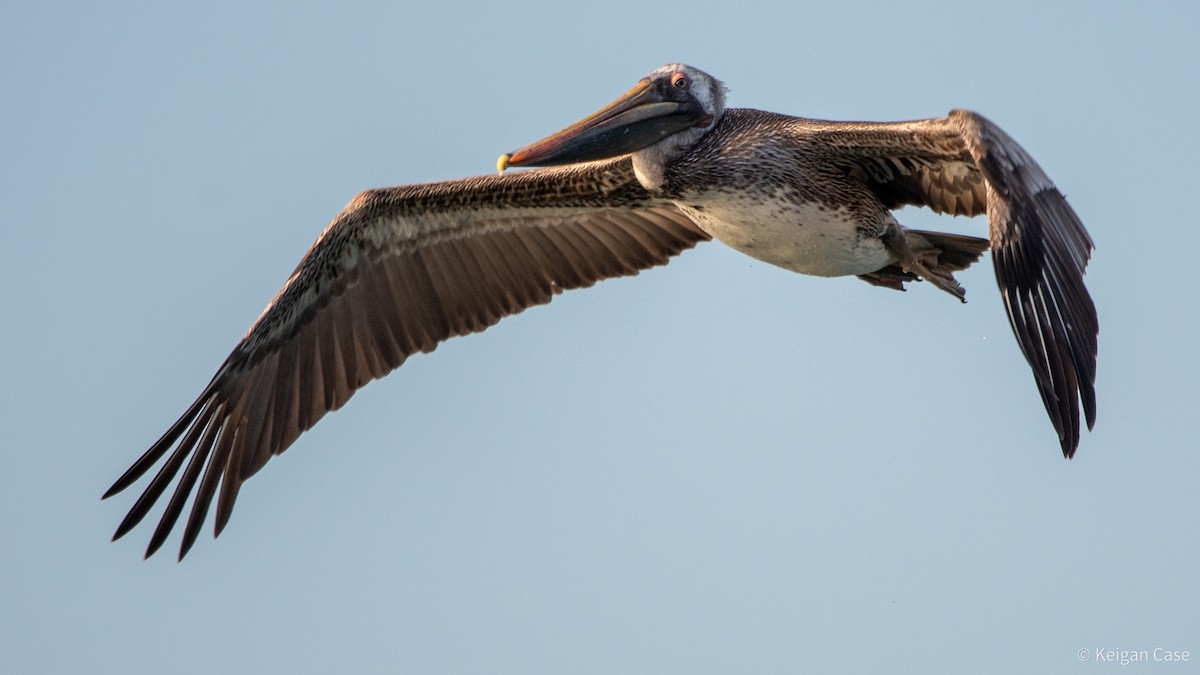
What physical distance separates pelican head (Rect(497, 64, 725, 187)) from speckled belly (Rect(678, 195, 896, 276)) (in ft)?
1.53

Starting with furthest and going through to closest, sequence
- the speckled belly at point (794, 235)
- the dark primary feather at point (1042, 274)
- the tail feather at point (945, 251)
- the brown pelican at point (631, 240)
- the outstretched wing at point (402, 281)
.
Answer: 1. the outstretched wing at point (402, 281)
2. the tail feather at point (945, 251)
3. the speckled belly at point (794, 235)
4. the brown pelican at point (631, 240)
5. the dark primary feather at point (1042, 274)

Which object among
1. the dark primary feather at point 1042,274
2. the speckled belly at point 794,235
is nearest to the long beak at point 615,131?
the speckled belly at point 794,235

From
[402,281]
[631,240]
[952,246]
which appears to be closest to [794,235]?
[952,246]

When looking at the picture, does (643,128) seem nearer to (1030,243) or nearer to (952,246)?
(952,246)

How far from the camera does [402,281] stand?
41.4 feet

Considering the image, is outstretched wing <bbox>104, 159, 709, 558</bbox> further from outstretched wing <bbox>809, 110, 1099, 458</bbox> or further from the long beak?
outstretched wing <bbox>809, 110, 1099, 458</bbox>

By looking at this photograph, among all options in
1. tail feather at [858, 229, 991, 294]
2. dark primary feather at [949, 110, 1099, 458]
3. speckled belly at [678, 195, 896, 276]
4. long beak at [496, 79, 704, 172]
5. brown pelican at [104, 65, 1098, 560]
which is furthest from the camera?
tail feather at [858, 229, 991, 294]

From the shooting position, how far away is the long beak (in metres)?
10.8

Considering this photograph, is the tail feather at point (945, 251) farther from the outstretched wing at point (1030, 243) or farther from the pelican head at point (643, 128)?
the pelican head at point (643, 128)

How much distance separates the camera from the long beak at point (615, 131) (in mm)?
10844

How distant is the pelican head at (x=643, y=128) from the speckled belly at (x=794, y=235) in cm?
47

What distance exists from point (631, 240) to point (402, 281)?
1.85m

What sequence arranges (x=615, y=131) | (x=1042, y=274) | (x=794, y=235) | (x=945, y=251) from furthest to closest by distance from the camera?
(x=945, y=251) → (x=615, y=131) → (x=794, y=235) → (x=1042, y=274)

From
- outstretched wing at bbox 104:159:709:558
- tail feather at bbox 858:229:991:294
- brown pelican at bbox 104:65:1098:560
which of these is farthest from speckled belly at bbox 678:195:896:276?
outstretched wing at bbox 104:159:709:558
